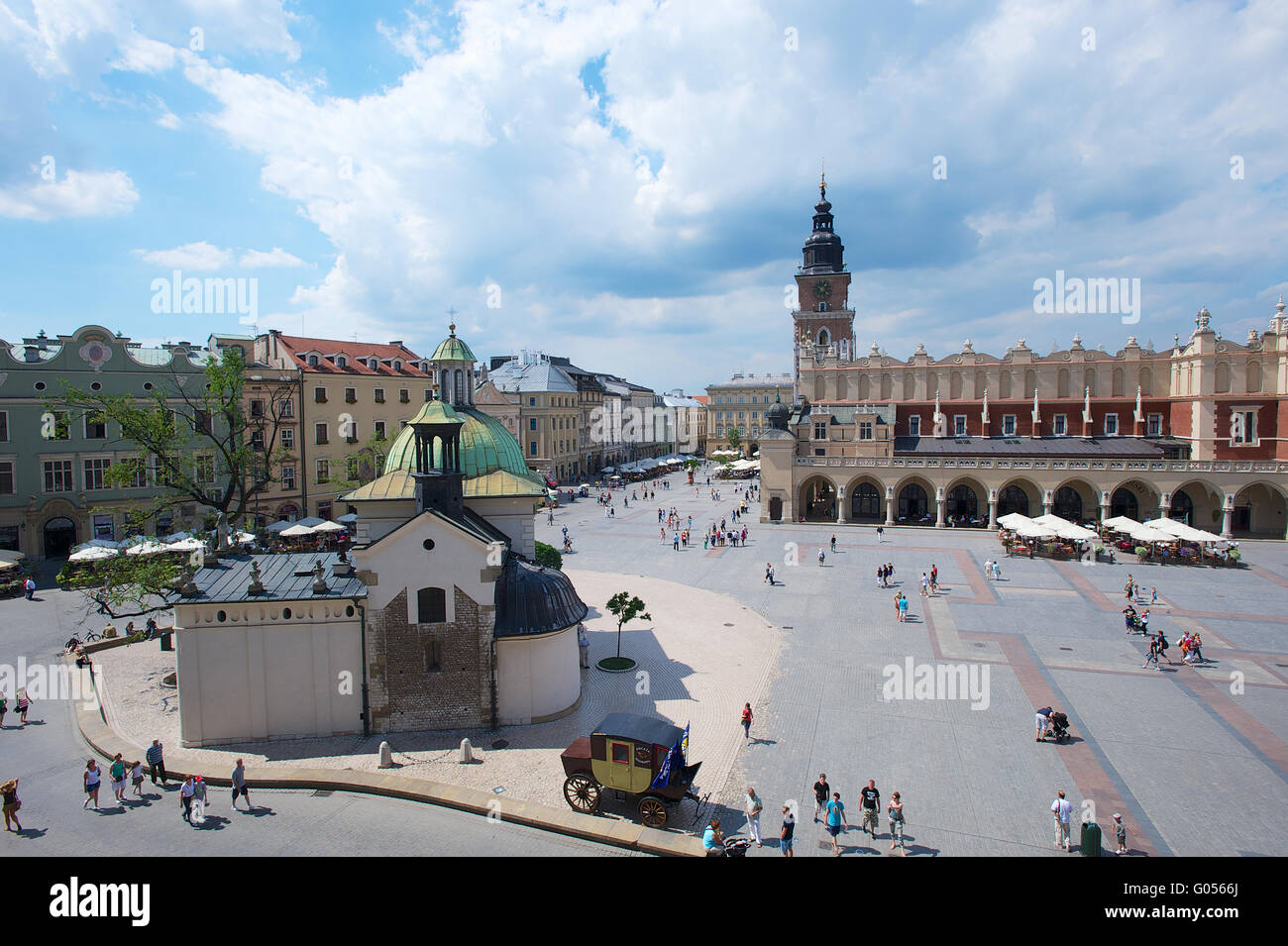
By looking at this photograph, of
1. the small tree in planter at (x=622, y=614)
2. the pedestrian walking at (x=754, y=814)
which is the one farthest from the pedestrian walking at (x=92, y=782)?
the pedestrian walking at (x=754, y=814)

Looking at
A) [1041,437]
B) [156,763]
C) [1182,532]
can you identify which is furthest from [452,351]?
[1041,437]

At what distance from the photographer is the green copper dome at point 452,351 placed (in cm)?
3178

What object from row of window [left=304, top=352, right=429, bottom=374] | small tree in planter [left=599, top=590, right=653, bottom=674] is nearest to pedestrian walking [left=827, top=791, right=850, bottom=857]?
small tree in planter [left=599, top=590, right=653, bottom=674]

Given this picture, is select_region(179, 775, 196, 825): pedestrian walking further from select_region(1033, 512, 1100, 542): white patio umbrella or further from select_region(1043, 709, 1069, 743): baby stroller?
select_region(1033, 512, 1100, 542): white patio umbrella

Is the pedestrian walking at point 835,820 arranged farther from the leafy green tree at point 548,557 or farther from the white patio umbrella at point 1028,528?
the white patio umbrella at point 1028,528

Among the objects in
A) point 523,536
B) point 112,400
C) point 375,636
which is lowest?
point 375,636

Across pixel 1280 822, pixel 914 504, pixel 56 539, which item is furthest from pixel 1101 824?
pixel 56 539

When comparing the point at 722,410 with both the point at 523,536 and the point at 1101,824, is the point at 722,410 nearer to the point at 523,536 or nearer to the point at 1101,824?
the point at 523,536

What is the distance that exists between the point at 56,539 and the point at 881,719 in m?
50.6

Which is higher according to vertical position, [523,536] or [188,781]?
[523,536]

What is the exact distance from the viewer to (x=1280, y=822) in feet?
52.8

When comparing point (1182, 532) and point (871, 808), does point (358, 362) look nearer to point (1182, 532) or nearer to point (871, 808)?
point (871, 808)

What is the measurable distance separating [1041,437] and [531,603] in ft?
196
